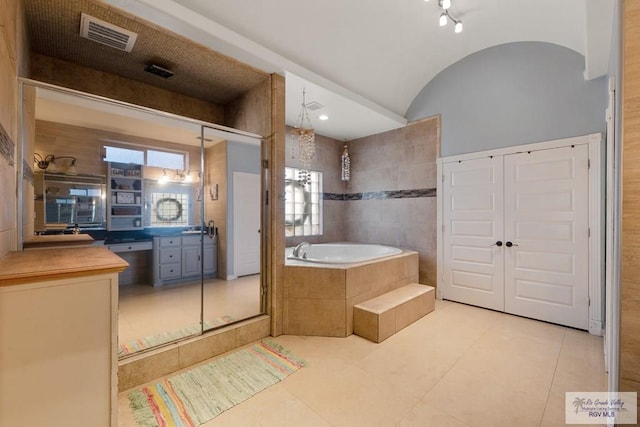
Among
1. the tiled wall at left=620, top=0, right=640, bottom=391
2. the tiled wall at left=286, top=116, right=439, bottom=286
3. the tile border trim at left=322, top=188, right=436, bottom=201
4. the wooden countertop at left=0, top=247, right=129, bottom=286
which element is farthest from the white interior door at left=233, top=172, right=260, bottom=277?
the tiled wall at left=620, top=0, right=640, bottom=391

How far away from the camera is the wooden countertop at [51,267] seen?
967mm

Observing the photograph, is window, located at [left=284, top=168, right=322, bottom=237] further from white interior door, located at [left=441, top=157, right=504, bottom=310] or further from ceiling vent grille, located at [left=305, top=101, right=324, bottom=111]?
white interior door, located at [left=441, top=157, right=504, bottom=310]

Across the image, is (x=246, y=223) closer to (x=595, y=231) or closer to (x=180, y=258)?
(x=180, y=258)

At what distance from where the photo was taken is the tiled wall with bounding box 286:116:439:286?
12.9 ft

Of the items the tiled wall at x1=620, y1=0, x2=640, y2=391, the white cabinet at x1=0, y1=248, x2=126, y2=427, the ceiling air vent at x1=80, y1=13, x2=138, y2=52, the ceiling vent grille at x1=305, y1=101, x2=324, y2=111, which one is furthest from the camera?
the ceiling vent grille at x1=305, y1=101, x2=324, y2=111

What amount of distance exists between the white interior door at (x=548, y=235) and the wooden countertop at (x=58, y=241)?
13.9 ft

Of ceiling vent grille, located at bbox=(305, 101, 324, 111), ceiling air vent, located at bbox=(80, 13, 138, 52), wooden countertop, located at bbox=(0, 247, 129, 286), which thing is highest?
ceiling vent grille, located at bbox=(305, 101, 324, 111)

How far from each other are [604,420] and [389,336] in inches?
57.3

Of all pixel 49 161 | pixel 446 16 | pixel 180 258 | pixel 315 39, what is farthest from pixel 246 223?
pixel 446 16

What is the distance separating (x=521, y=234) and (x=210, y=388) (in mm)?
3493

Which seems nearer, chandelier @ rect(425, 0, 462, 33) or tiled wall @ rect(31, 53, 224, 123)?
tiled wall @ rect(31, 53, 224, 123)

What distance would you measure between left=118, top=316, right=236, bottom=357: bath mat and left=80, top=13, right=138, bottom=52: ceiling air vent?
239cm

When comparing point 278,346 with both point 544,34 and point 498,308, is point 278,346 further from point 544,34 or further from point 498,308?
point 544,34

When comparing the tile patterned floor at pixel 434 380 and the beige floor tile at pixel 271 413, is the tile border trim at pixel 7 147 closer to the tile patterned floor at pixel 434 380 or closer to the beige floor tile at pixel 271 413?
the tile patterned floor at pixel 434 380
